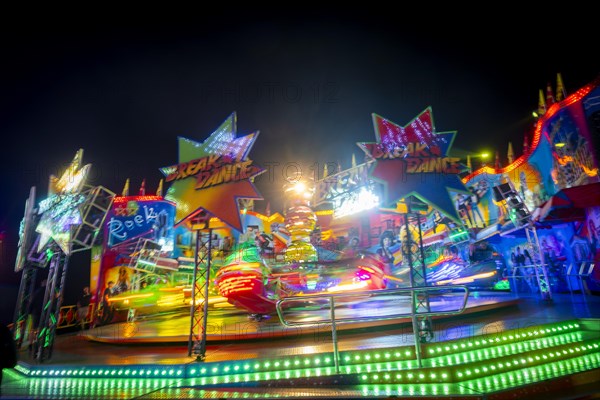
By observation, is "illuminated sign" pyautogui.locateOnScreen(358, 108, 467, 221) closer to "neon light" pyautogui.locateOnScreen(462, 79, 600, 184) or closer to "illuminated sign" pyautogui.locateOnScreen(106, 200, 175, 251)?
"neon light" pyautogui.locateOnScreen(462, 79, 600, 184)

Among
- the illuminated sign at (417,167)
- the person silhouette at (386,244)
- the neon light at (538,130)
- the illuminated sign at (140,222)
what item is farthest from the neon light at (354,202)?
the illuminated sign at (417,167)

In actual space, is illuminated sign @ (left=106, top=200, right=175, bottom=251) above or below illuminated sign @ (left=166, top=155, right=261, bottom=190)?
above

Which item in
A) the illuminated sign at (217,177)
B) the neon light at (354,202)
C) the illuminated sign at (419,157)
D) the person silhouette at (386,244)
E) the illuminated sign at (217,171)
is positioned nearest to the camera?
the illuminated sign at (217,177)

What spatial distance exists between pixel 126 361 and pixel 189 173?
4.04 metres

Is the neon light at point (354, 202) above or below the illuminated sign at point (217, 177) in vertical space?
above

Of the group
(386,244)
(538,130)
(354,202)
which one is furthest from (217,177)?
(354,202)

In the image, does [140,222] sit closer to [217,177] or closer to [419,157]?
[217,177]

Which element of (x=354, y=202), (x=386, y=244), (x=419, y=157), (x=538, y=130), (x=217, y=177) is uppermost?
(x=538, y=130)

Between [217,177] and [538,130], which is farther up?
[538,130]

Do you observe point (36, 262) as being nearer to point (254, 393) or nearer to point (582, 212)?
point (254, 393)

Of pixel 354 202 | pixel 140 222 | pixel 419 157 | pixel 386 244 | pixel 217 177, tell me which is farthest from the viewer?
pixel 354 202

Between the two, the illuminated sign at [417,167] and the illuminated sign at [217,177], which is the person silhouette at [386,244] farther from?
the illuminated sign at [217,177]

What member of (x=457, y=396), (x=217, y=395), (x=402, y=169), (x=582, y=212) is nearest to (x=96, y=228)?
(x=217, y=395)

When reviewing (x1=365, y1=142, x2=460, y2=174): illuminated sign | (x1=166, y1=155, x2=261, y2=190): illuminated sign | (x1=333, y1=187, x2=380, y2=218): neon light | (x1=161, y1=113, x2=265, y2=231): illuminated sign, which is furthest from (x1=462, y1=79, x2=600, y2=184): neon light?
(x1=166, y1=155, x2=261, y2=190): illuminated sign
